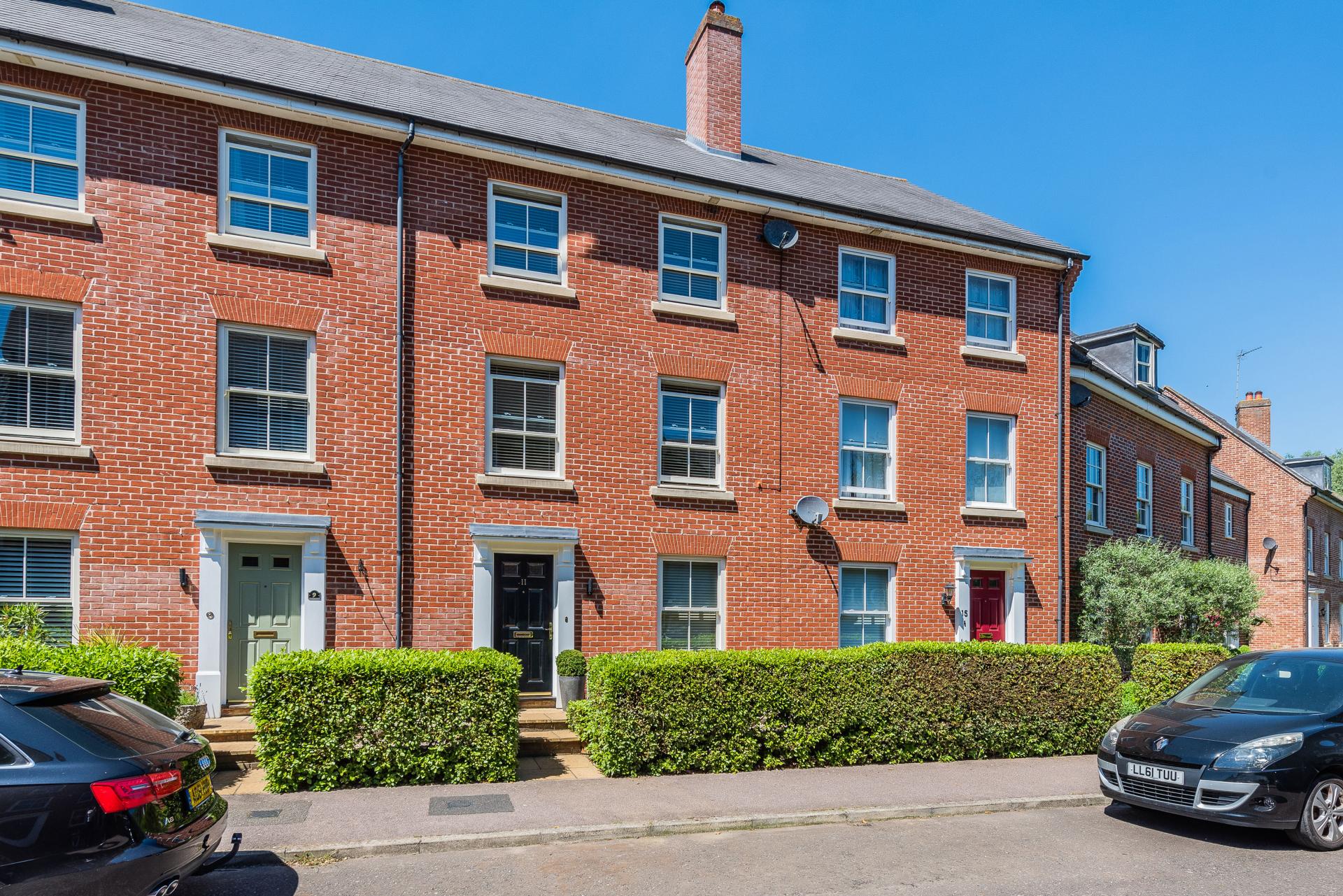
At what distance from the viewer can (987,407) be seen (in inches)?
653

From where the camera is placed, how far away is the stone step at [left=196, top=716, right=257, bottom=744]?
10.6m

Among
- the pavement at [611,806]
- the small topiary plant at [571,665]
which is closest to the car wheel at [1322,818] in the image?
the pavement at [611,806]

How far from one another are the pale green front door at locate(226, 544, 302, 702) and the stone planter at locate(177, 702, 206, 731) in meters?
0.86

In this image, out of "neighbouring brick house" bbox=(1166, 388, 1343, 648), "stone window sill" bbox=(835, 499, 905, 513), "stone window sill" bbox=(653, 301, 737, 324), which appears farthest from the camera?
"neighbouring brick house" bbox=(1166, 388, 1343, 648)

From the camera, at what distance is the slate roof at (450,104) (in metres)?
12.2

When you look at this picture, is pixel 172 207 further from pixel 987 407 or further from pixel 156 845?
pixel 987 407

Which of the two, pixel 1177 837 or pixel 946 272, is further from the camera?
pixel 946 272

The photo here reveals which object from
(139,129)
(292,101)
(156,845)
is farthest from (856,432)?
(156,845)

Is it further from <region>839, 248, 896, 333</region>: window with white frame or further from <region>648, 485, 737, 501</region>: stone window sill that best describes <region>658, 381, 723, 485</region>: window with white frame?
<region>839, 248, 896, 333</region>: window with white frame

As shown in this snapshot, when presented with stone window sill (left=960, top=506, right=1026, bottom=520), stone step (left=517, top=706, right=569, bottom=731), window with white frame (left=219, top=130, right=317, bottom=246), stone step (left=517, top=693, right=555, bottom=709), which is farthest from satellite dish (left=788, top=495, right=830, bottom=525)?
window with white frame (left=219, top=130, right=317, bottom=246)

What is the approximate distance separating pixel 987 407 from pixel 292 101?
11.7 m

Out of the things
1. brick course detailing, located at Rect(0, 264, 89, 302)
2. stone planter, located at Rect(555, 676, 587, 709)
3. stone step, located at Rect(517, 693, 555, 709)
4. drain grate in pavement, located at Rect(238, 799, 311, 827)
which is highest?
brick course detailing, located at Rect(0, 264, 89, 302)

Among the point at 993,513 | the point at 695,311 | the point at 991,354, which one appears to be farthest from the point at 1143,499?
the point at 695,311

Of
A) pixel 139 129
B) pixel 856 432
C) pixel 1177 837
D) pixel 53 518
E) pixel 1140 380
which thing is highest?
pixel 139 129
